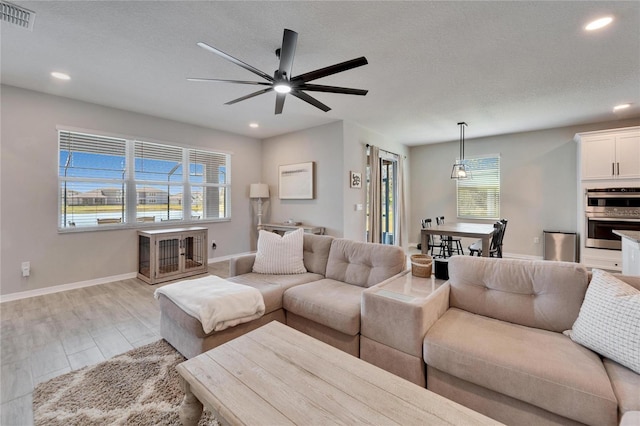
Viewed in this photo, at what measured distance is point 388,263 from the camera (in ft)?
7.92

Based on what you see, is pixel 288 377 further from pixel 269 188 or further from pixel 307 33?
pixel 269 188

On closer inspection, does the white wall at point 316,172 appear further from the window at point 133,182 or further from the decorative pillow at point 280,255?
the decorative pillow at point 280,255

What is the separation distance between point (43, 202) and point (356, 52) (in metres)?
4.41

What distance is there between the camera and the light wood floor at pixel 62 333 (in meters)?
1.80

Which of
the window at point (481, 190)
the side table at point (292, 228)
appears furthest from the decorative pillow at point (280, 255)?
the window at point (481, 190)

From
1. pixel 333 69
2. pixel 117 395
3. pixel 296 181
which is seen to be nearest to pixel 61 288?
pixel 117 395

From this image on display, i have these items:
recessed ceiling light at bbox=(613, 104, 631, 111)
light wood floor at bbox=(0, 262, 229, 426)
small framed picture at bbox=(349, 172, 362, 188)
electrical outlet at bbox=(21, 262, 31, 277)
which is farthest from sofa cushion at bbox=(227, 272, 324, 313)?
recessed ceiling light at bbox=(613, 104, 631, 111)

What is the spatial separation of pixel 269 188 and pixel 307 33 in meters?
4.03

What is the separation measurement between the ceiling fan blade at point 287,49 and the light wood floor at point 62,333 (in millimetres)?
2614

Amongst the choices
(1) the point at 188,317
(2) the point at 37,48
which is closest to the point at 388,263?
(1) the point at 188,317

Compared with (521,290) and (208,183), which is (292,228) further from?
(521,290)

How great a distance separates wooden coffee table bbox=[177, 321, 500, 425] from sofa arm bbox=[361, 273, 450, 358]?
0.48 metres

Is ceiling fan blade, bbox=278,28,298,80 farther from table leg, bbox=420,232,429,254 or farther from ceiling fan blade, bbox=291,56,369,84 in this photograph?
table leg, bbox=420,232,429,254

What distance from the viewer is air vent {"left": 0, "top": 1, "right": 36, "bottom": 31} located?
1940 millimetres
